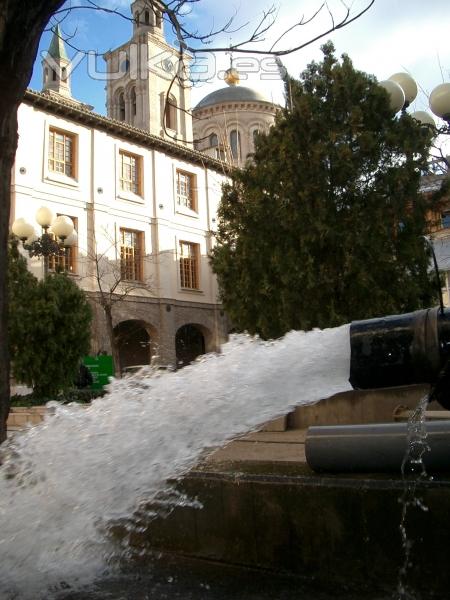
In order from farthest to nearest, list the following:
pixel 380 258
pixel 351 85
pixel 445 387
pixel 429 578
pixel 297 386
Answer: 1. pixel 351 85
2. pixel 380 258
3. pixel 297 386
4. pixel 429 578
5. pixel 445 387

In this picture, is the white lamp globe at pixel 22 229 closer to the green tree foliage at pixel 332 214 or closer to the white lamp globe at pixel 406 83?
the green tree foliage at pixel 332 214

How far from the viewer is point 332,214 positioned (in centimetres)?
1156

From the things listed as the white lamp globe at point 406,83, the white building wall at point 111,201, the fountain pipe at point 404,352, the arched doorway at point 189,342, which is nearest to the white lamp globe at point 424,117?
the white lamp globe at point 406,83

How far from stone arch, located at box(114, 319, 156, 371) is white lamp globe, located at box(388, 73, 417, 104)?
1551 cm

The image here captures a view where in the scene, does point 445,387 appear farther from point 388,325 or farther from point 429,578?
point 429,578

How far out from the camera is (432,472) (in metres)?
2.42

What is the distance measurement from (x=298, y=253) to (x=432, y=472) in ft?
30.4

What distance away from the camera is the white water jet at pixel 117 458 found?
2877mm

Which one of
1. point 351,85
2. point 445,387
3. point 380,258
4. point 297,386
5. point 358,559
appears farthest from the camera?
point 351,85

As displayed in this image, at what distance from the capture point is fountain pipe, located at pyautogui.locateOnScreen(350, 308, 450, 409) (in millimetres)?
Result: 2041

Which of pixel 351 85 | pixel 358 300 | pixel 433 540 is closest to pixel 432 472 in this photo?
pixel 433 540

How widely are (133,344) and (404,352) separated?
77.6 feet

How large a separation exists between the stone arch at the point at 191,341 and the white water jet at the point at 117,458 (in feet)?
74.9

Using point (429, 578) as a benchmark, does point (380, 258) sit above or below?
above
